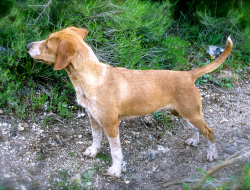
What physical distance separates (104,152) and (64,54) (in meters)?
1.75

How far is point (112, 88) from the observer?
10.6 feet

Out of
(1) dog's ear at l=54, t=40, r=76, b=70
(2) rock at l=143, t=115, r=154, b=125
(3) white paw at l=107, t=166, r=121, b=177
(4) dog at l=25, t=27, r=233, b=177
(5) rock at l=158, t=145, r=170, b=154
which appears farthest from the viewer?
(2) rock at l=143, t=115, r=154, b=125

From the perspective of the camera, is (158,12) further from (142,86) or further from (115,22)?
(142,86)

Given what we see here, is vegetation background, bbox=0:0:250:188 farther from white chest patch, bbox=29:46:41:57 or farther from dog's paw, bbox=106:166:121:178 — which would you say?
dog's paw, bbox=106:166:121:178

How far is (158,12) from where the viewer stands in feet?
19.2

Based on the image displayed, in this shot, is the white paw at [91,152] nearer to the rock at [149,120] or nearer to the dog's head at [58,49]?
the rock at [149,120]

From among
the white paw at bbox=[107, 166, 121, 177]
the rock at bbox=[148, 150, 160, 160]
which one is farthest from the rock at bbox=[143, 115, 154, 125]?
the white paw at bbox=[107, 166, 121, 177]

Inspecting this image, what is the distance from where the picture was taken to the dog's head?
284cm

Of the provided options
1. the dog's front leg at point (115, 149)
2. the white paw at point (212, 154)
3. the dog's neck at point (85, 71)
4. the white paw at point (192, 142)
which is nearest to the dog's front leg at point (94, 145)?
the dog's front leg at point (115, 149)

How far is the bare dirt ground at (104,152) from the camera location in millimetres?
3271

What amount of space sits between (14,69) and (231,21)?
5198mm

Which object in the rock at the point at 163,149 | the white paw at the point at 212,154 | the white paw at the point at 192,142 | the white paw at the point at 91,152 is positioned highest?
the white paw at the point at 212,154

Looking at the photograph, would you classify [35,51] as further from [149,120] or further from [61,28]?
[149,120]

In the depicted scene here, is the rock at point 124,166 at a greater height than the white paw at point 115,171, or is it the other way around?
the white paw at point 115,171
